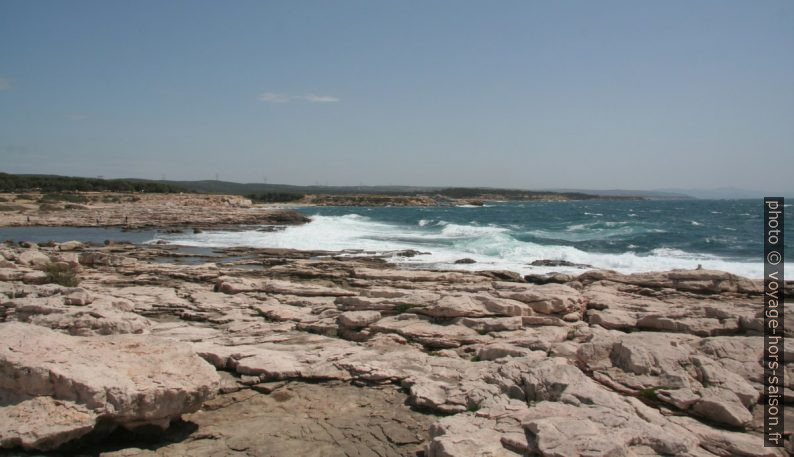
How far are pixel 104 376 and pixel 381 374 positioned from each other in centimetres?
417

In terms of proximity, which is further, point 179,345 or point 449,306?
point 449,306

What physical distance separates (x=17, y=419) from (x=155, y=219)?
48.7m

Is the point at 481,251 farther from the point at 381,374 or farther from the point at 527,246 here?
the point at 381,374

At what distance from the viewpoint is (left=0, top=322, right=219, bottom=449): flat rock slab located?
5832 mm

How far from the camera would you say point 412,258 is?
86.2 ft

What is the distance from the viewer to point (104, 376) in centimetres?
600

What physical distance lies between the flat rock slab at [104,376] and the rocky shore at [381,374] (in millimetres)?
23

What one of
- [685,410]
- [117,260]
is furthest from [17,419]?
[117,260]

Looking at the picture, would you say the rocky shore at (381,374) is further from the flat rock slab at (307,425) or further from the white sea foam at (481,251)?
the white sea foam at (481,251)

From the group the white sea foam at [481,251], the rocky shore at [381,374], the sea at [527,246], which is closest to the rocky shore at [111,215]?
the sea at [527,246]

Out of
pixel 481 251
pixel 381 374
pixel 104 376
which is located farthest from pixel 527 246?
pixel 104 376

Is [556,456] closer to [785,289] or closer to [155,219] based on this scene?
[785,289]

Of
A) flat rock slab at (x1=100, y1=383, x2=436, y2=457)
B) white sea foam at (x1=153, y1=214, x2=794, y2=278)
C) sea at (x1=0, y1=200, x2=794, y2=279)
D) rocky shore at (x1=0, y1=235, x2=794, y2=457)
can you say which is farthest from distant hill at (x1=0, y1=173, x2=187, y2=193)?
flat rock slab at (x1=100, y1=383, x2=436, y2=457)

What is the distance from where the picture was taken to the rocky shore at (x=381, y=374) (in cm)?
584
